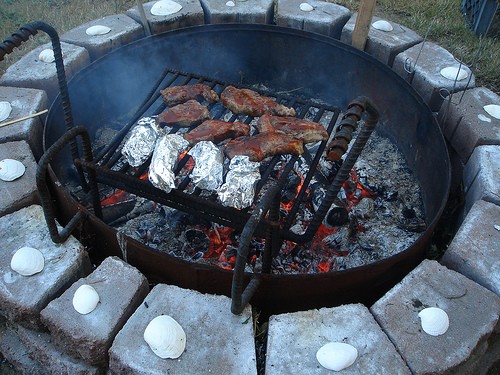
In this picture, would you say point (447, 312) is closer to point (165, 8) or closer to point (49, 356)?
point (49, 356)

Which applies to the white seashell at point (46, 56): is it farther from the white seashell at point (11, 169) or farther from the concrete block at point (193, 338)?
the concrete block at point (193, 338)

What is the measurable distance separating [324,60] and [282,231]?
2038 mm

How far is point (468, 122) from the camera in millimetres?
2979

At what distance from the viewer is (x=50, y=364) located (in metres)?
2.27

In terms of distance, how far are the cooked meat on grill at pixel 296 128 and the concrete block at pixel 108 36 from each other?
168 cm

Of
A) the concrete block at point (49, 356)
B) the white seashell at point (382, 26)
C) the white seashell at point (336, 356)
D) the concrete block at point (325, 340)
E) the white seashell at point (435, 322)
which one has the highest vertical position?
the white seashell at point (382, 26)

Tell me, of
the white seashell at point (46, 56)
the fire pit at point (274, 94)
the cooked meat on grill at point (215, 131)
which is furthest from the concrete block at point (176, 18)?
the cooked meat on grill at point (215, 131)

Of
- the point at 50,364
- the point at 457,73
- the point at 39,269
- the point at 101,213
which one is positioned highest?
the point at 457,73

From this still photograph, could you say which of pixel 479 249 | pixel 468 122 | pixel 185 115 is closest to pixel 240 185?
pixel 185 115

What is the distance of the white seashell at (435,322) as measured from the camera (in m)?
1.97

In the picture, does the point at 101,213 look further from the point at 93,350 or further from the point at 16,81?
the point at 16,81

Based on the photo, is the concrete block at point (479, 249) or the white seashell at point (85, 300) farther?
the concrete block at point (479, 249)

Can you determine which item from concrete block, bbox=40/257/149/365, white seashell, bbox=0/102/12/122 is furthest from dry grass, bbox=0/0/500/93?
concrete block, bbox=40/257/149/365

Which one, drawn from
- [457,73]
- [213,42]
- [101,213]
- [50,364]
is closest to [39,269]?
[50,364]
